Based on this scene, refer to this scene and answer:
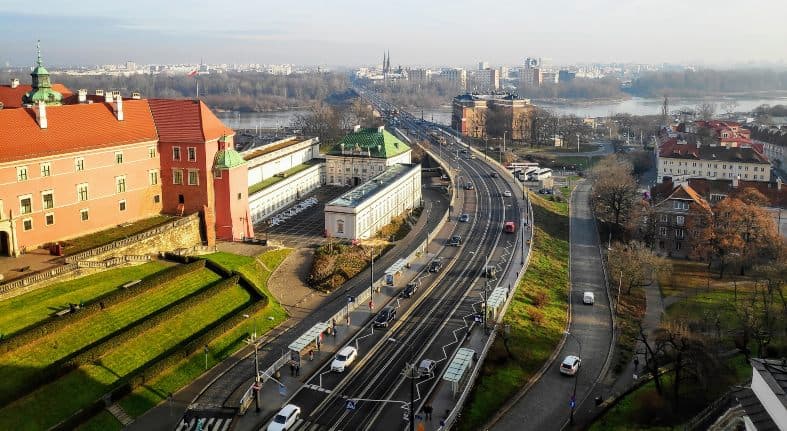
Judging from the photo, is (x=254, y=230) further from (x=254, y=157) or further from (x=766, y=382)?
(x=766, y=382)

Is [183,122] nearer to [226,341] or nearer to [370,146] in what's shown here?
[226,341]

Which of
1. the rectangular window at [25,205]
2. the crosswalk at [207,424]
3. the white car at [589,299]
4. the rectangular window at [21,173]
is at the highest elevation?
the rectangular window at [21,173]

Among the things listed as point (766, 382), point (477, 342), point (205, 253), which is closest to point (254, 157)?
point (205, 253)

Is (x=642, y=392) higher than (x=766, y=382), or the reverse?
(x=766, y=382)

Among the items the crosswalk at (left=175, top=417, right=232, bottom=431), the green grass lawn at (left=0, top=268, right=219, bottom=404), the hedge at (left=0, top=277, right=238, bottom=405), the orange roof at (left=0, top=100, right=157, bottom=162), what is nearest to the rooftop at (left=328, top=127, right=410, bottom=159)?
the orange roof at (left=0, top=100, right=157, bottom=162)

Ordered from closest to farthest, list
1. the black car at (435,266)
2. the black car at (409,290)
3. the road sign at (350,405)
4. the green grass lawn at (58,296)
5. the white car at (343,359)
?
the road sign at (350,405)
the green grass lawn at (58,296)
the white car at (343,359)
the black car at (409,290)
the black car at (435,266)

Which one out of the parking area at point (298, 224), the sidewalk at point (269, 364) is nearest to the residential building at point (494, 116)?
the parking area at point (298, 224)

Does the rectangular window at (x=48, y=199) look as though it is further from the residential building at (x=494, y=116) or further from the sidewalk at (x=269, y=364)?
the residential building at (x=494, y=116)

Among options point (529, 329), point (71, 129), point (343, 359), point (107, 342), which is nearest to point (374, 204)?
point (529, 329)
